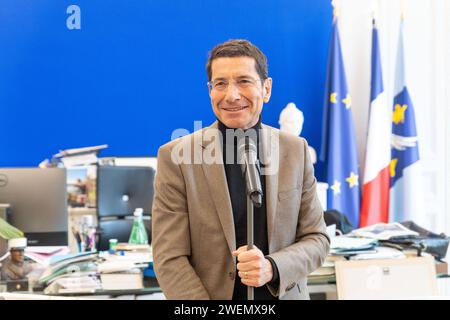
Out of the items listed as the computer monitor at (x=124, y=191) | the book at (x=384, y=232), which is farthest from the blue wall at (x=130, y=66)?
the book at (x=384, y=232)

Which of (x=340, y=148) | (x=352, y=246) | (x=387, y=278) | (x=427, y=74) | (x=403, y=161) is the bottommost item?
(x=387, y=278)

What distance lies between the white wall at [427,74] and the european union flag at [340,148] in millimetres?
277

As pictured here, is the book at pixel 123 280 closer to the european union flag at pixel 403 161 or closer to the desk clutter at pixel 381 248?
the desk clutter at pixel 381 248

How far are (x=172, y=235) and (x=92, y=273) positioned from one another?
3.01ft

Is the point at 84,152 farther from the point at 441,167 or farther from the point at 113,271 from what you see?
the point at 441,167

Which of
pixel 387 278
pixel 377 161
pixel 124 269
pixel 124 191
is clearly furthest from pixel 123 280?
pixel 377 161

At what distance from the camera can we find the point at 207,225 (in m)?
1.42

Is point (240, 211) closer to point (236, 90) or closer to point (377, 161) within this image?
point (236, 90)

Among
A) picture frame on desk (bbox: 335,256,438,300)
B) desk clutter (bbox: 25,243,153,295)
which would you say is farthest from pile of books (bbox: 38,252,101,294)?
picture frame on desk (bbox: 335,256,438,300)

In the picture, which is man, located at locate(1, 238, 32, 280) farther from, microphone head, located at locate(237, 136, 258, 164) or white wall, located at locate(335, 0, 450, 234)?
white wall, located at locate(335, 0, 450, 234)

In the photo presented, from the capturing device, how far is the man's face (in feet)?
4.58

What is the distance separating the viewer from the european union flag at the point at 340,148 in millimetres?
4516

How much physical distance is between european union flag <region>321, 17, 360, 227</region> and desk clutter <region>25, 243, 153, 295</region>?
2354 millimetres
